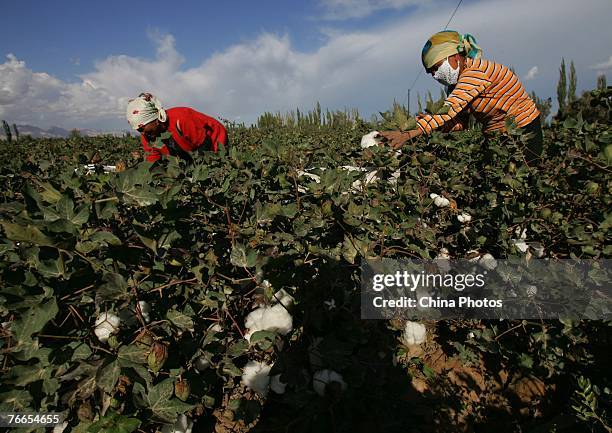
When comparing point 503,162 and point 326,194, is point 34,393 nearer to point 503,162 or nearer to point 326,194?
point 326,194

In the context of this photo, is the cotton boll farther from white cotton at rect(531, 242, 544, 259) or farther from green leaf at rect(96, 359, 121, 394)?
white cotton at rect(531, 242, 544, 259)

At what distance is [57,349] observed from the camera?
0.93 meters

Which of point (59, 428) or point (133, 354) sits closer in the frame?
point (133, 354)

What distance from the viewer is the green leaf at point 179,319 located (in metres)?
1.14

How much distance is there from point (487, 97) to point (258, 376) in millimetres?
2497

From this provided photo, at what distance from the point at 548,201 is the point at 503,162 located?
293 millimetres

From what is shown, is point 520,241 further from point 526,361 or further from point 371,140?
point 371,140

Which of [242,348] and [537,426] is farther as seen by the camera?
[537,426]

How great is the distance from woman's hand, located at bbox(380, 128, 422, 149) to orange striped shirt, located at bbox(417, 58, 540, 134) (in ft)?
2.12

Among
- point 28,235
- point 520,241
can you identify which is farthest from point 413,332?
point 28,235

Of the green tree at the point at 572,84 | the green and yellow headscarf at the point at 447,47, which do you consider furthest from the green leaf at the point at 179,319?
the green tree at the point at 572,84

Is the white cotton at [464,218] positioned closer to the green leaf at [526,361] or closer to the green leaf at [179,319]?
the green leaf at [526,361]

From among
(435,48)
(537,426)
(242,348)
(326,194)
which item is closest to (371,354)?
(242,348)

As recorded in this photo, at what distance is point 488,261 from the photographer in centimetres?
171
